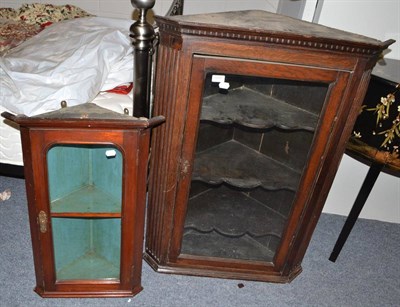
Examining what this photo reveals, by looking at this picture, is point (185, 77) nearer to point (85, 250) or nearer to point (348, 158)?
point (85, 250)

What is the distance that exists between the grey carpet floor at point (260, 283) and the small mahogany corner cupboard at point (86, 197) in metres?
0.10

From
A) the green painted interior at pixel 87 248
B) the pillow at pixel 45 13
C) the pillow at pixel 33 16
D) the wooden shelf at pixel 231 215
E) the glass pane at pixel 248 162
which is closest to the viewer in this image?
the glass pane at pixel 248 162

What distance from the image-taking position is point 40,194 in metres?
1.25

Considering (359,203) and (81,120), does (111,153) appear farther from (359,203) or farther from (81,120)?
(359,203)

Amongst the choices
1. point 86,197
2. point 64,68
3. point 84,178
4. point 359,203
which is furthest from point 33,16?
point 359,203

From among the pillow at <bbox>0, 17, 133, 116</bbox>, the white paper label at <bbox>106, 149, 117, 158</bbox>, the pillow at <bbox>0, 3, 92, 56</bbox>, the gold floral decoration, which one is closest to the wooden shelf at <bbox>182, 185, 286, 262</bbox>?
the white paper label at <bbox>106, 149, 117, 158</bbox>

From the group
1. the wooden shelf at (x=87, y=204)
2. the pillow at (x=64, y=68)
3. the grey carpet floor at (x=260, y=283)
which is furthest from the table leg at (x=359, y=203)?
the pillow at (x=64, y=68)

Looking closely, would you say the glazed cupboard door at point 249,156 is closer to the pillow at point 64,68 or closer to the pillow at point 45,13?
the pillow at point 64,68

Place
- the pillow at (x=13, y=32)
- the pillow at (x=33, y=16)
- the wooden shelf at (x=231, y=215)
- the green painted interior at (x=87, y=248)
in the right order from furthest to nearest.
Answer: the pillow at (x=33, y=16), the pillow at (x=13, y=32), the wooden shelf at (x=231, y=215), the green painted interior at (x=87, y=248)

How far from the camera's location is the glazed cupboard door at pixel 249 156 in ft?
4.06

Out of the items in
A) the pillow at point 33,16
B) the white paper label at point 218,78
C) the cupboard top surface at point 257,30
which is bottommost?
the pillow at point 33,16

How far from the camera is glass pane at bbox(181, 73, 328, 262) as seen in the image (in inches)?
52.7

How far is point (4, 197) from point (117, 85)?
89 cm

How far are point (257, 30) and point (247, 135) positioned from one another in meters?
0.52
